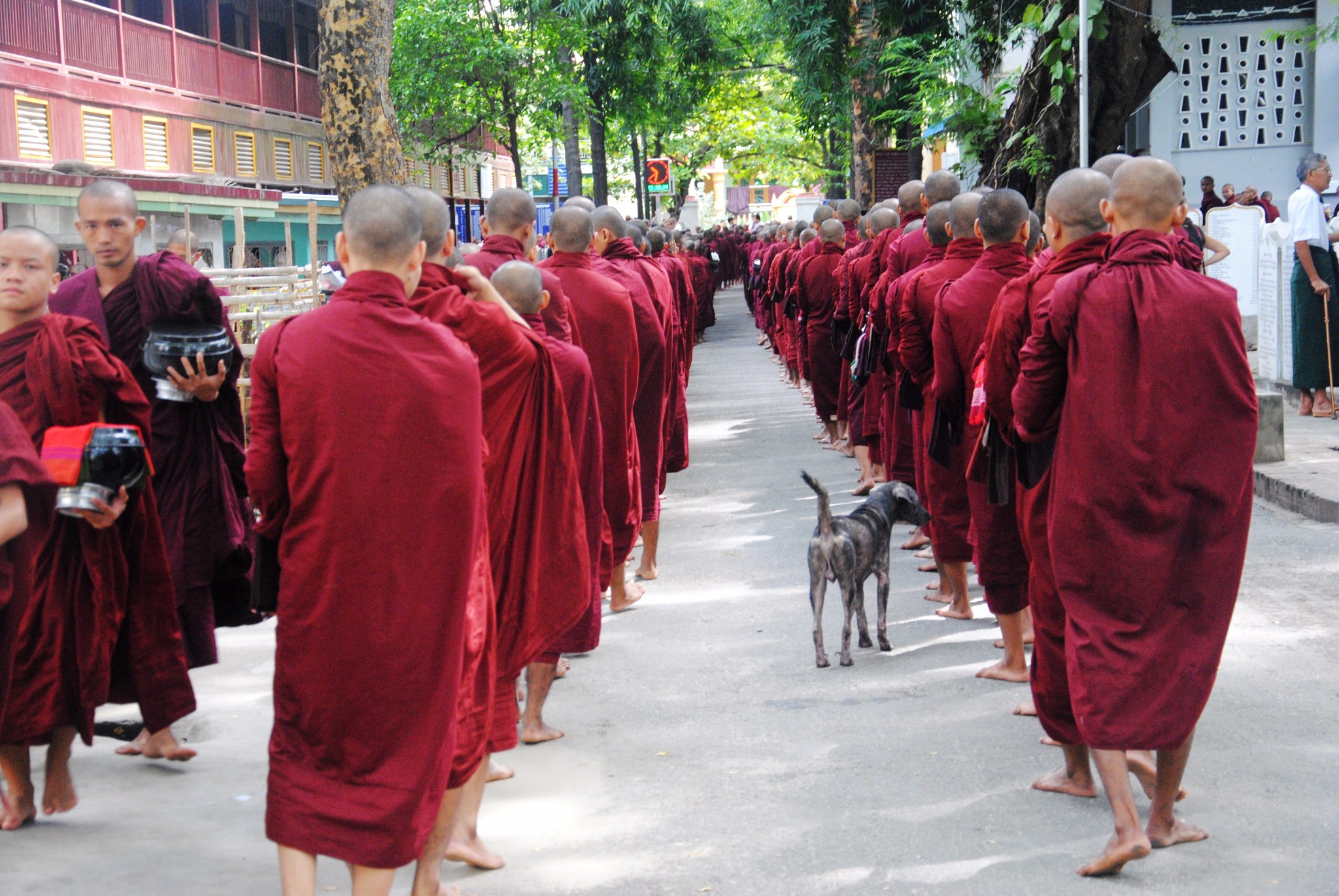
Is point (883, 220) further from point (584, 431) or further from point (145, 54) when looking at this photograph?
point (145, 54)

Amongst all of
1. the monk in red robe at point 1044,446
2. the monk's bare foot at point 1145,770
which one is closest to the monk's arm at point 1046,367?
the monk in red robe at point 1044,446

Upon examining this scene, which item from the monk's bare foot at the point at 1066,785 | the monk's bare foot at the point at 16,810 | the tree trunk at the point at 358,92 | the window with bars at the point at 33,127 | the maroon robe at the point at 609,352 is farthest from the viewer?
the window with bars at the point at 33,127

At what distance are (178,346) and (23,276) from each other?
75cm

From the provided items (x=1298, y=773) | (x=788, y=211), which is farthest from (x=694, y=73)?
(x=788, y=211)

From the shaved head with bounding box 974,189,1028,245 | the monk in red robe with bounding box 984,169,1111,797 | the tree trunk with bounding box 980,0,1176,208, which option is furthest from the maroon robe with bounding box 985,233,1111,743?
the tree trunk with bounding box 980,0,1176,208

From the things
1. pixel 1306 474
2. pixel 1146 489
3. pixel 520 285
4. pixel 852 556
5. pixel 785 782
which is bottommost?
pixel 785 782

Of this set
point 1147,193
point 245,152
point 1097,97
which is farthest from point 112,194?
point 245,152

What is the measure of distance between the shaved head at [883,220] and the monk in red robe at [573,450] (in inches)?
187

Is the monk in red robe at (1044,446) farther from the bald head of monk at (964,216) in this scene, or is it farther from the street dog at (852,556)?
the bald head of monk at (964,216)

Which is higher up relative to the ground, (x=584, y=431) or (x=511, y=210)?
(x=511, y=210)

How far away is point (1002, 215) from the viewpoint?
5.80 meters

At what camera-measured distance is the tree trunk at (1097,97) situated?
1177cm

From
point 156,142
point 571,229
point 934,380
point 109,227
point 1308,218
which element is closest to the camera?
point 109,227

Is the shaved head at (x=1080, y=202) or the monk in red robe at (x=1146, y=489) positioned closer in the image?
the monk in red robe at (x=1146, y=489)
